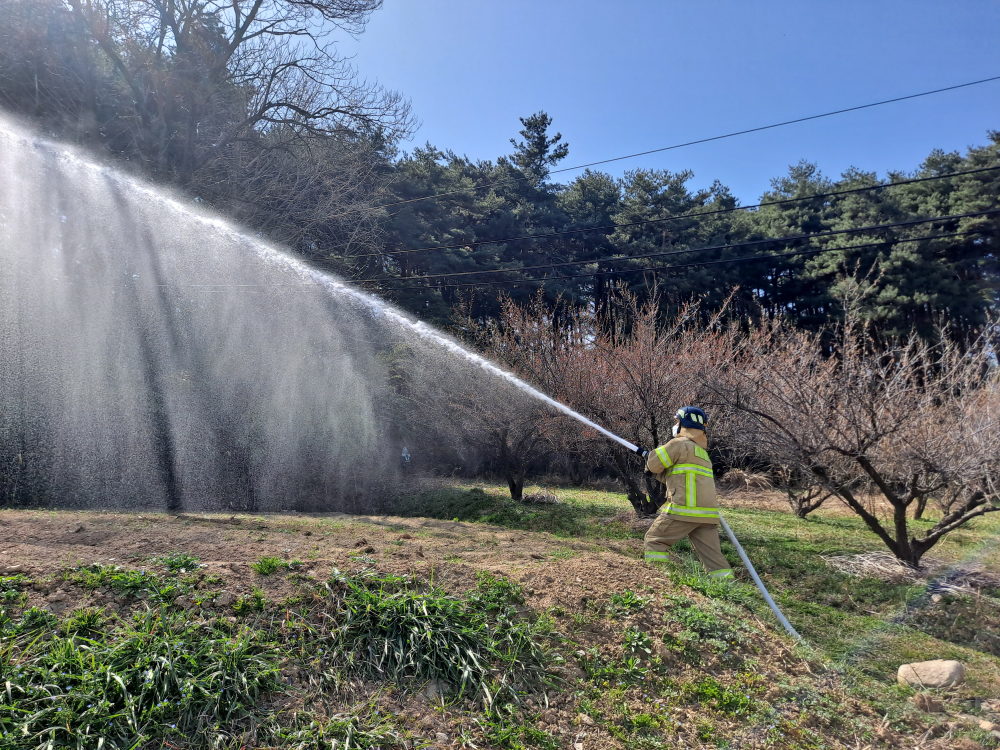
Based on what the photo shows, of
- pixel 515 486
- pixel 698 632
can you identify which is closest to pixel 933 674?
pixel 698 632

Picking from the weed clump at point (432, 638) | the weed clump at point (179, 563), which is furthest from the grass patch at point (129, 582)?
the weed clump at point (432, 638)

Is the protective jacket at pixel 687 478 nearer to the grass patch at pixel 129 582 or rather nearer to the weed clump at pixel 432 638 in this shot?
the weed clump at pixel 432 638

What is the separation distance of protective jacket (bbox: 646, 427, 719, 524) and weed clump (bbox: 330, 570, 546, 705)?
2673 mm

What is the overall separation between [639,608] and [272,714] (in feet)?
8.72

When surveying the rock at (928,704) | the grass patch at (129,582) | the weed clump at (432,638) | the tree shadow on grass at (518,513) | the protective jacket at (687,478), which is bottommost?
the rock at (928,704)

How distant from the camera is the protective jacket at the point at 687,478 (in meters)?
6.27

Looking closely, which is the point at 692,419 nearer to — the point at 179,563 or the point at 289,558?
the point at 289,558

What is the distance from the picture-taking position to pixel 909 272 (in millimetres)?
28188

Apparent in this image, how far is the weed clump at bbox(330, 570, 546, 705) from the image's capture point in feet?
12.1

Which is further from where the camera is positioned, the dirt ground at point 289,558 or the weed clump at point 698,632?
the weed clump at point 698,632

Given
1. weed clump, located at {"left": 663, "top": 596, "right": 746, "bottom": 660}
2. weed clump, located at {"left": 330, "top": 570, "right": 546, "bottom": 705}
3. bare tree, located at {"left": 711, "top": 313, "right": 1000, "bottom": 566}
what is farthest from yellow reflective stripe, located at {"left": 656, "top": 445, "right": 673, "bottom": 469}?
weed clump, located at {"left": 330, "top": 570, "right": 546, "bottom": 705}

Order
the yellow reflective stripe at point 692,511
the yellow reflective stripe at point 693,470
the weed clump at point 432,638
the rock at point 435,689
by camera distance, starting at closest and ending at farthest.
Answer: the rock at point 435,689 → the weed clump at point 432,638 → the yellow reflective stripe at point 692,511 → the yellow reflective stripe at point 693,470

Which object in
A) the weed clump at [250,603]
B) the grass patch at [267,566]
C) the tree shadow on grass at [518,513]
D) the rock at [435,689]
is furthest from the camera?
the tree shadow on grass at [518,513]

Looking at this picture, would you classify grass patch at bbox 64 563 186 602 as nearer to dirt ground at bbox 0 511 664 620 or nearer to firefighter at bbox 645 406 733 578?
dirt ground at bbox 0 511 664 620
